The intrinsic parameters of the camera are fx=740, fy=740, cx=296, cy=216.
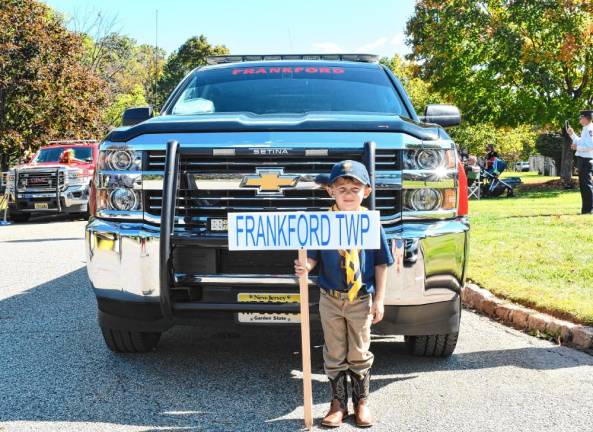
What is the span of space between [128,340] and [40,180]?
45.8 feet

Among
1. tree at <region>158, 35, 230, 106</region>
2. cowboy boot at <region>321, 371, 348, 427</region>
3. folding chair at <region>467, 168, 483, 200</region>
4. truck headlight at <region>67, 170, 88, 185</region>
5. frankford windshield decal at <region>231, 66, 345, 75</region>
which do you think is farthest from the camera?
tree at <region>158, 35, 230, 106</region>

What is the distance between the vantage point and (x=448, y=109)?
5734mm

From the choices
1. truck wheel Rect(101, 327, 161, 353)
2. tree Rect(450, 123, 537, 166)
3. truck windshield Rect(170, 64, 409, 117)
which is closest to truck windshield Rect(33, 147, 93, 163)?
truck windshield Rect(170, 64, 409, 117)

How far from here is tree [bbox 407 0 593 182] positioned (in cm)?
2419

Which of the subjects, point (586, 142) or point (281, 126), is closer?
point (281, 126)

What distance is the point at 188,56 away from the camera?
78562 mm

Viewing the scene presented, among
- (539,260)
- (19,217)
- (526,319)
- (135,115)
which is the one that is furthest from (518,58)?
(135,115)

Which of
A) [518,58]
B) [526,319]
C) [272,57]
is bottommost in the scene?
[526,319]

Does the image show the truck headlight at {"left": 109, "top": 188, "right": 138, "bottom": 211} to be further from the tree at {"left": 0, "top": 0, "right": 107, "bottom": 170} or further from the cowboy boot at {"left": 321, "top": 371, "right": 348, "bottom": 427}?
the tree at {"left": 0, "top": 0, "right": 107, "bottom": 170}

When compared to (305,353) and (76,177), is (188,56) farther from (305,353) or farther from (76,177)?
(305,353)

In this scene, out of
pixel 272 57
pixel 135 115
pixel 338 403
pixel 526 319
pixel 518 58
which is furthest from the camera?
pixel 518 58

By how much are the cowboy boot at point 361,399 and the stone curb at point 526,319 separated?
4.07ft

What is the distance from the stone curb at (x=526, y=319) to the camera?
5473 mm

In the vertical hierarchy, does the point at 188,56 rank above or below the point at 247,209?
above
